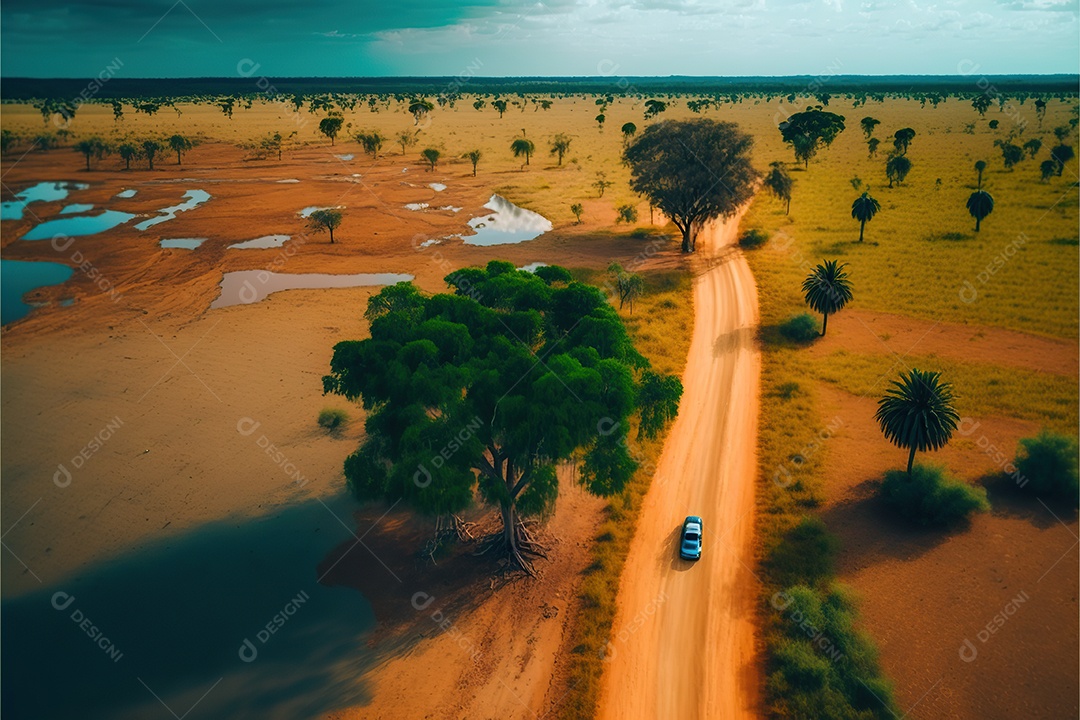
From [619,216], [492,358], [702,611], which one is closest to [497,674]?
[702,611]

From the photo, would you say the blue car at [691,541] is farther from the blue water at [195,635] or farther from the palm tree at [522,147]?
the palm tree at [522,147]

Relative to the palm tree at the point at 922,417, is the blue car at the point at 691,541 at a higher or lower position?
lower

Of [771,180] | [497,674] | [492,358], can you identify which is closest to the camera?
[497,674]

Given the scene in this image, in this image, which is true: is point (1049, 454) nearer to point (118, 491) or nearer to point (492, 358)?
point (492, 358)

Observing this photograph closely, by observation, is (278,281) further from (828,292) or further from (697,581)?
(697,581)

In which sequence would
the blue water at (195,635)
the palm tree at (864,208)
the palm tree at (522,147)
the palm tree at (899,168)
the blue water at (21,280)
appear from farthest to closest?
the palm tree at (522,147) < the palm tree at (899,168) < the palm tree at (864,208) < the blue water at (21,280) < the blue water at (195,635)

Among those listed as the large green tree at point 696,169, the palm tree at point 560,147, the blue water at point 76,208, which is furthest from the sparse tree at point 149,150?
the large green tree at point 696,169

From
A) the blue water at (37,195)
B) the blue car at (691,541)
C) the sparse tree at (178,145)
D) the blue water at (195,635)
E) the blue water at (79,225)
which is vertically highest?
the sparse tree at (178,145)
